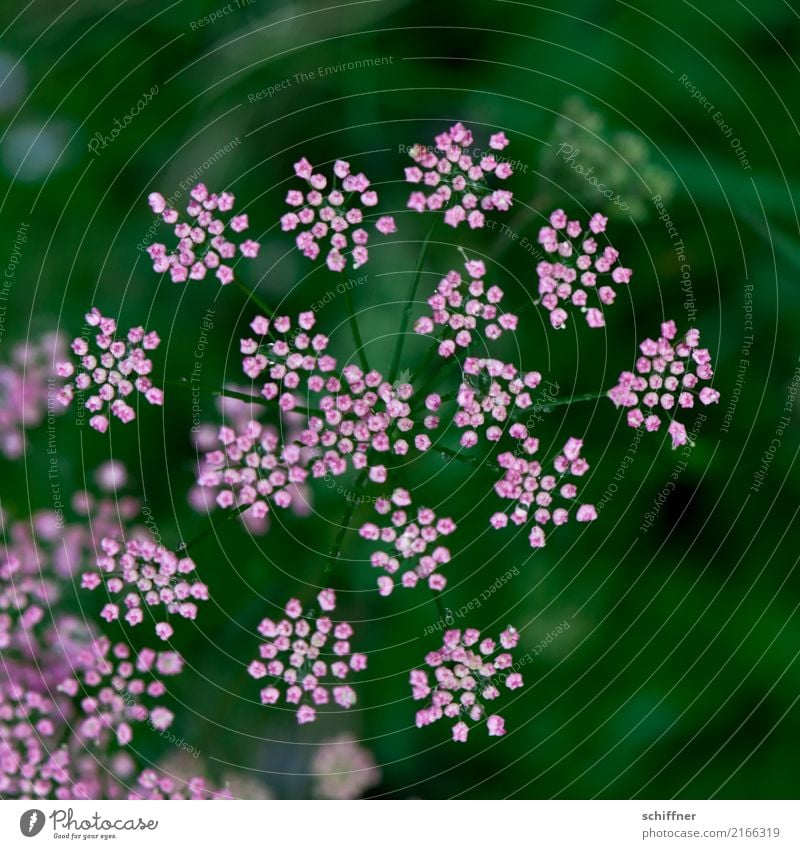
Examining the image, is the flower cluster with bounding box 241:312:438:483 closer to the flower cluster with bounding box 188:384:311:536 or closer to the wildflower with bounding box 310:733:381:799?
the flower cluster with bounding box 188:384:311:536

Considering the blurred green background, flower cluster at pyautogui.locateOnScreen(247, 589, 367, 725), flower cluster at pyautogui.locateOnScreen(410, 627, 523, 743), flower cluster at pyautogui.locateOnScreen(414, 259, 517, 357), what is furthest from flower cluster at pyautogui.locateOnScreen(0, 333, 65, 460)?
flower cluster at pyautogui.locateOnScreen(410, 627, 523, 743)

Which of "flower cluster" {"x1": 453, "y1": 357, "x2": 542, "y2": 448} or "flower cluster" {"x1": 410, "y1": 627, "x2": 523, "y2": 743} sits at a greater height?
"flower cluster" {"x1": 453, "y1": 357, "x2": 542, "y2": 448}

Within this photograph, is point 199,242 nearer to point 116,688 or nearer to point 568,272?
point 568,272

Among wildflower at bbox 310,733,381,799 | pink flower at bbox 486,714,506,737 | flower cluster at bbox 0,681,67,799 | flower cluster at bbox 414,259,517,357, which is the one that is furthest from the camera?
wildflower at bbox 310,733,381,799

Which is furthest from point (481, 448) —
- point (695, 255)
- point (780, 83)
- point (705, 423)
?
point (780, 83)

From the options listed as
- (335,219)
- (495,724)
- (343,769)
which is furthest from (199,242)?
(343,769)

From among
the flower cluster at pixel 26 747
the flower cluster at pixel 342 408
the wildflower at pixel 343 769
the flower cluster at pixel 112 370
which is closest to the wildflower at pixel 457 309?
the flower cluster at pixel 342 408
